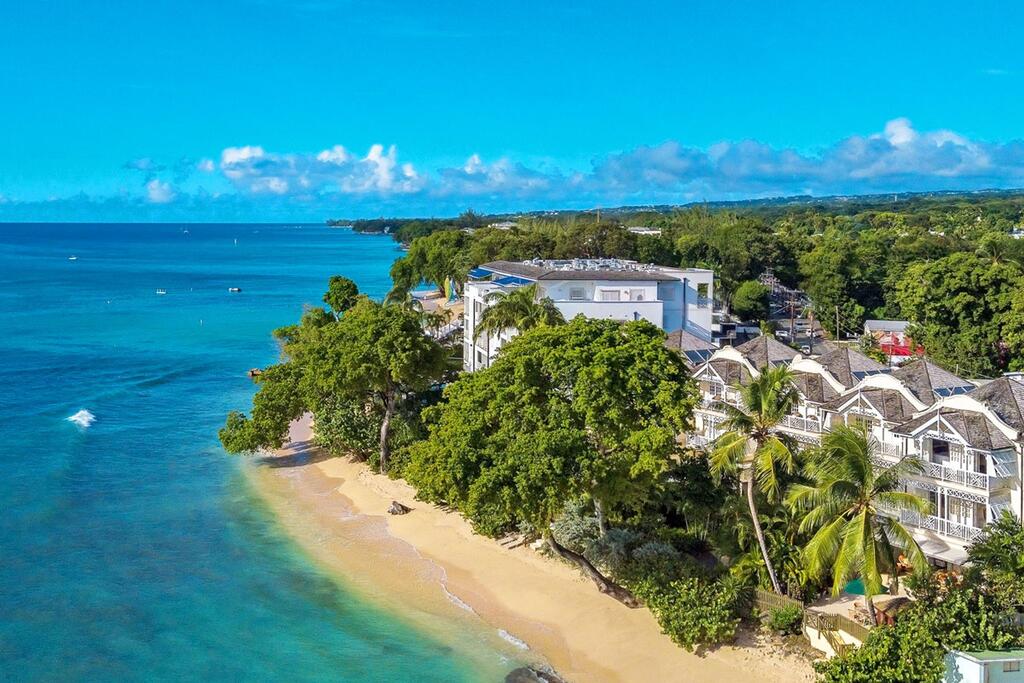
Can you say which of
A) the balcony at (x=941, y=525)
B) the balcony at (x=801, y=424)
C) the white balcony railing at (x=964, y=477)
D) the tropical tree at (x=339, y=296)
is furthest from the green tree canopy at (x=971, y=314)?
the tropical tree at (x=339, y=296)

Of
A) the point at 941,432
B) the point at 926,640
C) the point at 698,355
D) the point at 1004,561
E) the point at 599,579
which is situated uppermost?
the point at 698,355

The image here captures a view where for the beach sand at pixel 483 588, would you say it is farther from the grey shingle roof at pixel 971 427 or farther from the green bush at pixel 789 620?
Answer: the grey shingle roof at pixel 971 427

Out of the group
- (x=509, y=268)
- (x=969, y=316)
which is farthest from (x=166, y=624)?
(x=969, y=316)

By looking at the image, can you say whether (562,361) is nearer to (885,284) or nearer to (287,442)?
(287,442)

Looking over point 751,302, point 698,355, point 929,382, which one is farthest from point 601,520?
point 751,302

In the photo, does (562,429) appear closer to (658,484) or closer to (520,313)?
(658,484)

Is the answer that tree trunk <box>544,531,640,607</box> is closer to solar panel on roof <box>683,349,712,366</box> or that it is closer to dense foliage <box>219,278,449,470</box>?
dense foliage <box>219,278,449,470</box>
